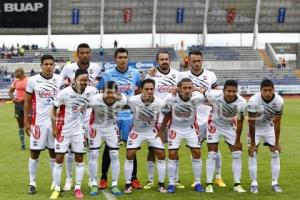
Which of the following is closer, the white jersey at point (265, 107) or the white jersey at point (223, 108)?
the white jersey at point (265, 107)

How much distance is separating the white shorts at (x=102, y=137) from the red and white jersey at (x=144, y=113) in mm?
357

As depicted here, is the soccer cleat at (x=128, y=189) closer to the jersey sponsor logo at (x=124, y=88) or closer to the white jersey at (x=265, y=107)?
the jersey sponsor logo at (x=124, y=88)

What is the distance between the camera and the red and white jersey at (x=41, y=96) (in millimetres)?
8273

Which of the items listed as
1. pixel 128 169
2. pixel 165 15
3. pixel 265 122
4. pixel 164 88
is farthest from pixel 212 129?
pixel 165 15

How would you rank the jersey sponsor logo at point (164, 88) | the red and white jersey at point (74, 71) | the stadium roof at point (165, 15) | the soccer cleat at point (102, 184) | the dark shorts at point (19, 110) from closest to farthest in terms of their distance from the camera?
the soccer cleat at point (102, 184) < the red and white jersey at point (74, 71) < the jersey sponsor logo at point (164, 88) < the dark shorts at point (19, 110) < the stadium roof at point (165, 15)

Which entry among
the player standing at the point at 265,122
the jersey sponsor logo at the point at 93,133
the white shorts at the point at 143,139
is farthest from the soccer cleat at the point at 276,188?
the jersey sponsor logo at the point at 93,133

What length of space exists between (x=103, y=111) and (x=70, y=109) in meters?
0.50

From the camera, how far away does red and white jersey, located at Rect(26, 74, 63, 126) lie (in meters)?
8.27

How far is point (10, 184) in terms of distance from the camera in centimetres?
888

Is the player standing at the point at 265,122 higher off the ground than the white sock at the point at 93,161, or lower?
higher

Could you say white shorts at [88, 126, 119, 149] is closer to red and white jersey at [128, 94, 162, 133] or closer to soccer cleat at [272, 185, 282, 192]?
red and white jersey at [128, 94, 162, 133]

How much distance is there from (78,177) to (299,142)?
814 centimetres

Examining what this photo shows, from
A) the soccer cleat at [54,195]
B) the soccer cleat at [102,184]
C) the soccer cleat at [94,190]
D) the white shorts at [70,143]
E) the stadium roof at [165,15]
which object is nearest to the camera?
A: the soccer cleat at [54,195]

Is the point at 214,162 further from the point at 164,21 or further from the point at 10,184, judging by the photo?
the point at 164,21
